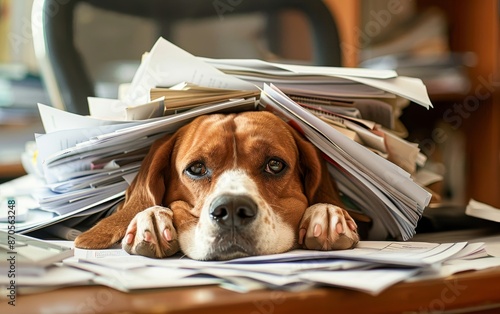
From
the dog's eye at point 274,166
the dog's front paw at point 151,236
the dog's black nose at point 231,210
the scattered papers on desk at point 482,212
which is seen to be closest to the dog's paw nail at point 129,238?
the dog's front paw at point 151,236

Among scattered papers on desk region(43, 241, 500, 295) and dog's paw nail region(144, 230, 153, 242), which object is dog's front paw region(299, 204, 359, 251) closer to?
scattered papers on desk region(43, 241, 500, 295)

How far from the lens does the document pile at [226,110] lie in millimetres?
865

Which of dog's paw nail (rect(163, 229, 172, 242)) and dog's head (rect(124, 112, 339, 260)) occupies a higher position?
dog's head (rect(124, 112, 339, 260))

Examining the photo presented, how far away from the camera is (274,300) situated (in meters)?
0.55

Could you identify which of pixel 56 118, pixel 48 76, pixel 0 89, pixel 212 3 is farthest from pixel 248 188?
pixel 0 89

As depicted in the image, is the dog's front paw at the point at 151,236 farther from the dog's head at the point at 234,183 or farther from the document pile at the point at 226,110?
the document pile at the point at 226,110

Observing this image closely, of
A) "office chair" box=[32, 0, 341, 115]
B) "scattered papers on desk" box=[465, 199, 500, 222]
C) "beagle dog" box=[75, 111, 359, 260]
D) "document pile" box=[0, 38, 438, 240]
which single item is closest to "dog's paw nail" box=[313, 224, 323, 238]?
"beagle dog" box=[75, 111, 359, 260]

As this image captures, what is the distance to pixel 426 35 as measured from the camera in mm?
2453

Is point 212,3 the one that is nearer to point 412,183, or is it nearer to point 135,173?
point 135,173

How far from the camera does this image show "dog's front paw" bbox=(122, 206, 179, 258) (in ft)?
2.52

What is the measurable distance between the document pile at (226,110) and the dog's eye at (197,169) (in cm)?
7

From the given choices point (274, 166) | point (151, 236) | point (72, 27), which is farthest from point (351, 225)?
point (72, 27)

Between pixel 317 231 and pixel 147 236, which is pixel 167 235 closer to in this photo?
pixel 147 236

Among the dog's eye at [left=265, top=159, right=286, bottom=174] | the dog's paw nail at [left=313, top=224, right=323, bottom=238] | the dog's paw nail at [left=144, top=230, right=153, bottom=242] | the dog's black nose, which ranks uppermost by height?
the dog's eye at [left=265, top=159, right=286, bottom=174]
